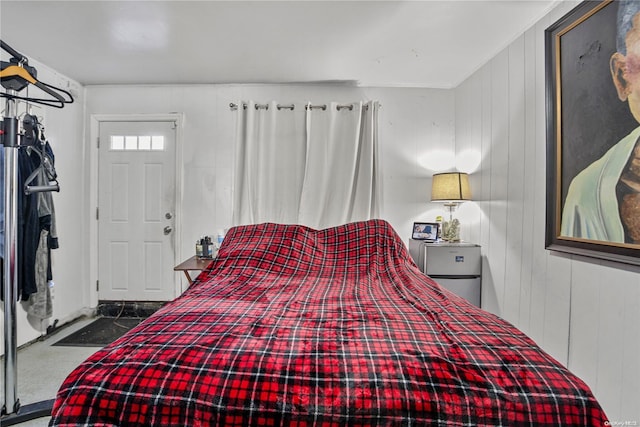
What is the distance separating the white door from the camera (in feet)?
11.2

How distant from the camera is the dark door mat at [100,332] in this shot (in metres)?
2.81

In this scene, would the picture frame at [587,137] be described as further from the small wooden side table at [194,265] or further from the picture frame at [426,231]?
the small wooden side table at [194,265]

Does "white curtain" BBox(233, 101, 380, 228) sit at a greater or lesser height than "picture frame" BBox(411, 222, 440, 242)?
greater

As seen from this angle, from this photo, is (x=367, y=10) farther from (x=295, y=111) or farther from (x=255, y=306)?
(x=255, y=306)

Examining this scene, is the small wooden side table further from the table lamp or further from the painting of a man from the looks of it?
the painting of a man

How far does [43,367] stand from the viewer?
7.91 feet

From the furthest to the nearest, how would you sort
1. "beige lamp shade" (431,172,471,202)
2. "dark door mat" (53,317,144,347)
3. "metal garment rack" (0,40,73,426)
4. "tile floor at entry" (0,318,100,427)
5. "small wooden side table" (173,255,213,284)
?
1. "beige lamp shade" (431,172,471,202)
2. "dark door mat" (53,317,144,347)
3. "small wooden side table" (173,255,213,284)
4. "tile floor at entry" (0,318,100,427)
5. "metal garment rack" (0,40,73,426)

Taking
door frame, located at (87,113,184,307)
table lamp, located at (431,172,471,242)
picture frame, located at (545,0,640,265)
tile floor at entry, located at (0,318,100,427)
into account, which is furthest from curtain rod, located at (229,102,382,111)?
tile floor at entry, located at (0,318,100,427)

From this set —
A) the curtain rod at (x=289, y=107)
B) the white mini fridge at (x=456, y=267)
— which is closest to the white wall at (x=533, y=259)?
the white mini fridge at (x=456, y=267)

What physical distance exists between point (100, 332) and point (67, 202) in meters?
1.23

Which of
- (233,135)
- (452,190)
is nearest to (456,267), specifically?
(452,190)

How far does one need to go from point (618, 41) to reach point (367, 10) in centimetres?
129

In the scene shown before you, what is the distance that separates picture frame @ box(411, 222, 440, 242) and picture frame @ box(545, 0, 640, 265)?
1.17 meters

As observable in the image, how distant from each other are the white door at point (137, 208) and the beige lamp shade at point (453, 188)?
2.53m
